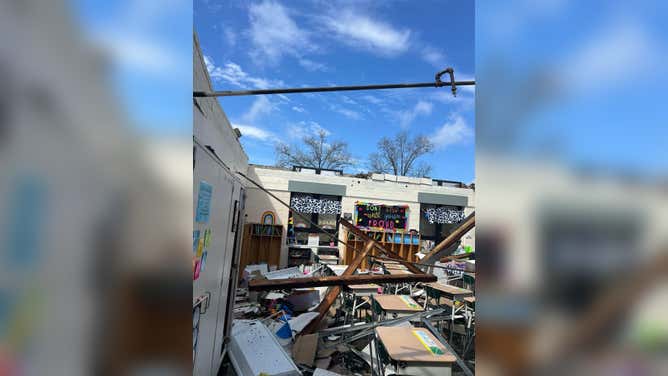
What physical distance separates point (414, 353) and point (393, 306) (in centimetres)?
199

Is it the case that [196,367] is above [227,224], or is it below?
below

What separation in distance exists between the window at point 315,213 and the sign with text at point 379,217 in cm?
103

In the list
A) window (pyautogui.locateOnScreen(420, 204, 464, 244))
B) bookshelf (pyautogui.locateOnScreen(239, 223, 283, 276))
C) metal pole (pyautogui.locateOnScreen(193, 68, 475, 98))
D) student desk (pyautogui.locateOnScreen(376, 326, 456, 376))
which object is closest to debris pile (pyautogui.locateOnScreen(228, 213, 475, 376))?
→ student desk (pyautogui.locateOnScreen(376, 326, 456, 376))

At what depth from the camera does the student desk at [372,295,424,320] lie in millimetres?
5410

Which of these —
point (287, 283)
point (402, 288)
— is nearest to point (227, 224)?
point (287, 283)

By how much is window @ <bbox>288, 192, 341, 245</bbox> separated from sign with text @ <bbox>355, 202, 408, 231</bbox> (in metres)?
1.03

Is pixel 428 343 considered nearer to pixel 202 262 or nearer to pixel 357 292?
pixel 357 292
